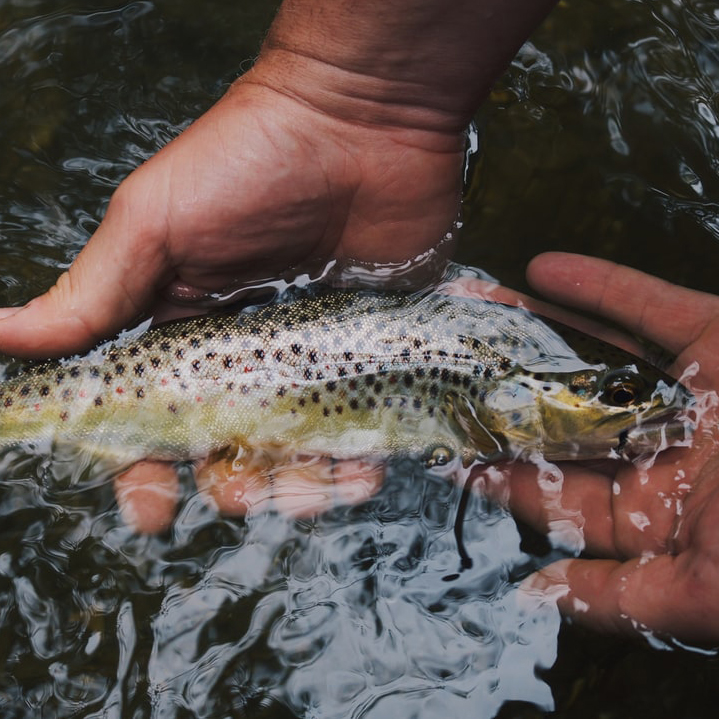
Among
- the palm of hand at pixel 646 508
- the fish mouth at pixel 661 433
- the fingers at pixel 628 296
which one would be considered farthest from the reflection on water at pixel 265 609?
the fingers at pixel 628 296

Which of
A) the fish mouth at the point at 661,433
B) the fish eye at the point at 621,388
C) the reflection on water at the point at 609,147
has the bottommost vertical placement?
the fish mouth at the point at 661,433

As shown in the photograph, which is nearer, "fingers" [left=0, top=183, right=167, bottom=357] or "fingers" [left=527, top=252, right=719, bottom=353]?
"fingers" [left=0, top=183, right=167, bottom=357]

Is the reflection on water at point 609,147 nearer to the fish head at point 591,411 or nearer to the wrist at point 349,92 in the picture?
the wrist at point 349,92

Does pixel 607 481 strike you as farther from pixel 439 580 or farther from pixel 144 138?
pixel 144 138

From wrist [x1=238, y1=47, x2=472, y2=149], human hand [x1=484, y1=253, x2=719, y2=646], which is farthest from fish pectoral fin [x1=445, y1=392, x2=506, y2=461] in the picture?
wrist [x1=238, y1=47, x2=472, y2=149]

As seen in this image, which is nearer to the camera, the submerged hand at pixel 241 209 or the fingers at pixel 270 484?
the submerged hand at pixel 241 209

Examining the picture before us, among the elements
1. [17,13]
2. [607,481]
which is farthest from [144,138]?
[607,481]

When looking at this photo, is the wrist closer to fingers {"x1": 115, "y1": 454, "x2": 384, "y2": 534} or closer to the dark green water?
the dark green water
